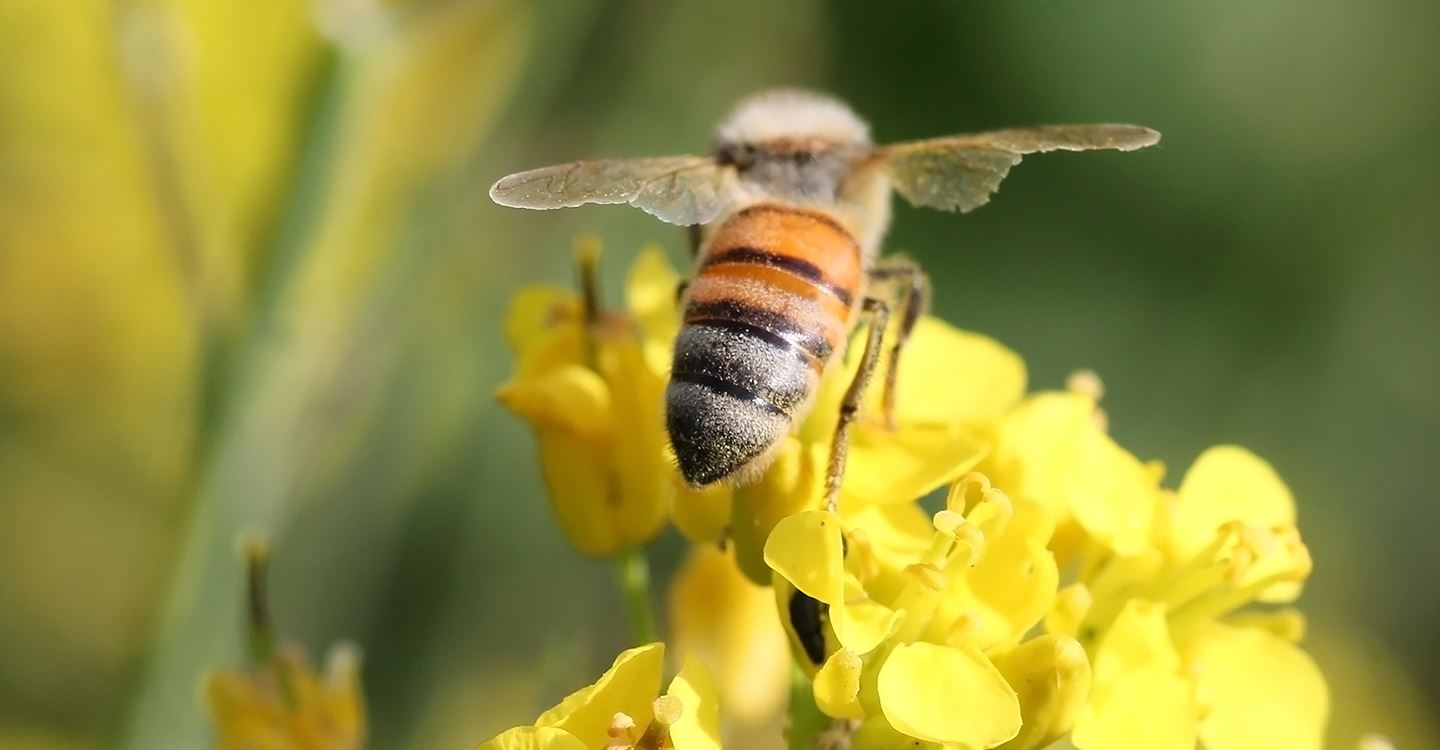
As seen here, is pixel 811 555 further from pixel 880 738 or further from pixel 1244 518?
pixel 1244 518

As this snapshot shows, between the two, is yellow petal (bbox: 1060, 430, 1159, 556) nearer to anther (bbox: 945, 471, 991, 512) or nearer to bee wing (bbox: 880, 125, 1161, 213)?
anther (bbox: 945, 471, 991, 512)

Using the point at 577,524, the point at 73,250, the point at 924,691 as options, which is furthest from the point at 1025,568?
the point at 73,250

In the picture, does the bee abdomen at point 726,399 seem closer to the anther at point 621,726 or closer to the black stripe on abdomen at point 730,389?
the black stripe on abdomen at point 730,389

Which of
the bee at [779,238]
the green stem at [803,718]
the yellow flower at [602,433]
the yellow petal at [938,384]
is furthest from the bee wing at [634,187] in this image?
the green stem at [803,718]

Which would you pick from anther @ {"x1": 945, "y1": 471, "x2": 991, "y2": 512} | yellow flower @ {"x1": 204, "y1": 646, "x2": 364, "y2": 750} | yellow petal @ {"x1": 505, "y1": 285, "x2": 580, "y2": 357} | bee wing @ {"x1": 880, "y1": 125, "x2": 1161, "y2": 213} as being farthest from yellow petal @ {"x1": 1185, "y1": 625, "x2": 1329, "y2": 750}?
yellow flower @ {"x1": 204, "y1": 646, "x2": 364, "y2": 750}

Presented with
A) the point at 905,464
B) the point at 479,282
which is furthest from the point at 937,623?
the point at 479,282

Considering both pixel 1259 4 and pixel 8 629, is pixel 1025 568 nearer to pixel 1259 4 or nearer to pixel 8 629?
pixel 8 629
